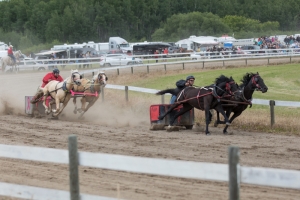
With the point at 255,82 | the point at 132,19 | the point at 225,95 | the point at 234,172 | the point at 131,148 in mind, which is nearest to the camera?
the point at 234,172

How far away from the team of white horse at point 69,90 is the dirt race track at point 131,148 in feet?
1.71

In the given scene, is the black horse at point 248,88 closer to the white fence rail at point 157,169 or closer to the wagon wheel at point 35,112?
the wagon wheel at point 35,112

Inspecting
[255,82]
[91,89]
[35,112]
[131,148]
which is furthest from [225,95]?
[35,112]

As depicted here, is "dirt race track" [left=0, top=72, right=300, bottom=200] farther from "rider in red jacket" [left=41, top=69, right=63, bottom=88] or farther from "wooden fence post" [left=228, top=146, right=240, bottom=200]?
"wooden fence post" [left=228, top=146, right=240, bottom=200]

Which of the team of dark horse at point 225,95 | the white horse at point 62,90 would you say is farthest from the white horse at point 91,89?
the team of dark horse at point 225,95

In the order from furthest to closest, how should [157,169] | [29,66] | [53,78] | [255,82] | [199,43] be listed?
[199,43] → [29,66] → [53,78] → [255,82] → [157,169]

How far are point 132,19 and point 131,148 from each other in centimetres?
10110

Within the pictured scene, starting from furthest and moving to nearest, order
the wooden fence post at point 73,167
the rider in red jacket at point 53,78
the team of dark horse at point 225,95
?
the rider in red jacket at point 53,78
the team of dark horse at point 225,95
the wooden fence post at point 73,167

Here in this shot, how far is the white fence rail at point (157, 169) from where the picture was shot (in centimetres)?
482

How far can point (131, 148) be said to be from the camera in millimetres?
11883

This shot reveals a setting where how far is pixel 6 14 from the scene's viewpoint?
114 m

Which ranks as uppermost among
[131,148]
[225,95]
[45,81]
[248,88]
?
[45,81]

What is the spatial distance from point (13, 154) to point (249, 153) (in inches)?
222

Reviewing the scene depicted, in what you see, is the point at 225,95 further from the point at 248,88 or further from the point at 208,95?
the point at 248,88
